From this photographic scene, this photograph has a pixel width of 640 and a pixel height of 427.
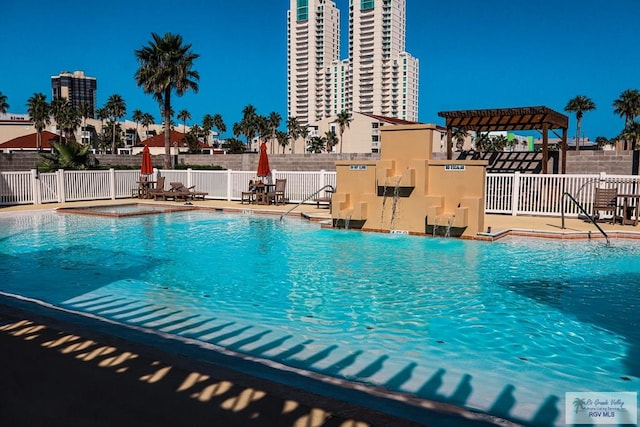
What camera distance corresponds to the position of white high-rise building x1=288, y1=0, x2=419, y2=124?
140625 millimetres

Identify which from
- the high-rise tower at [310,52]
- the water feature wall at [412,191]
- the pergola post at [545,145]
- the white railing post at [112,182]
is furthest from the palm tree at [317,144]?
the high-rise tower at [310,52]

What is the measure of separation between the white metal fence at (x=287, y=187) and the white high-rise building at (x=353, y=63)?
4645 inches

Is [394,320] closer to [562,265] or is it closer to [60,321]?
[60,321]

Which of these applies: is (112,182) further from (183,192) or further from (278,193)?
(278,193)

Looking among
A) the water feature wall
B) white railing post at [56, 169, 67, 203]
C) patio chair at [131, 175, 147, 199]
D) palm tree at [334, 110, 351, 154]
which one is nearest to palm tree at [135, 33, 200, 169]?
patio chair at [131, 175, 147, 199]

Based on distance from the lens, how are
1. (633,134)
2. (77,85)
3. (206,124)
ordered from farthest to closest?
1. (77,85)
2. (206,124)
3. (633,134)

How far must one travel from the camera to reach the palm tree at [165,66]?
103ft

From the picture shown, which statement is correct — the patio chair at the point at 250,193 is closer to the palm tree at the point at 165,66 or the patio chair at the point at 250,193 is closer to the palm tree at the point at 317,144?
the palm tree at the point at 165,66

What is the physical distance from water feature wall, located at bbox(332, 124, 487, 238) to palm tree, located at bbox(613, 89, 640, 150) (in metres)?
64.1

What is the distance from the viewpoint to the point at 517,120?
784 inches

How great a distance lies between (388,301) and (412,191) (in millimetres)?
6074

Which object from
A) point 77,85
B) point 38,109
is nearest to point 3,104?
point 38,109

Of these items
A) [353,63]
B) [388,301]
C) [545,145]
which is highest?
[353,63]

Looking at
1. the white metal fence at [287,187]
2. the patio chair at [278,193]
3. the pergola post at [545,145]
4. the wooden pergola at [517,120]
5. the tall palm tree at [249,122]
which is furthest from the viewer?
the tall palm tree at [249,122]
